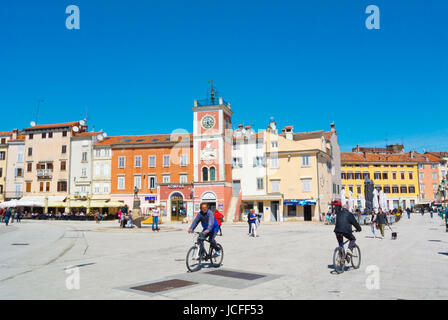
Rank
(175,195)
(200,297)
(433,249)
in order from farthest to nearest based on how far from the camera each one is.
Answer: (175,195)
(433,249)
(200,297)

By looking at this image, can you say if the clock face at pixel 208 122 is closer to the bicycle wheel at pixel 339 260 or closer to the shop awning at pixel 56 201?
the shop awning at pixel 56 201

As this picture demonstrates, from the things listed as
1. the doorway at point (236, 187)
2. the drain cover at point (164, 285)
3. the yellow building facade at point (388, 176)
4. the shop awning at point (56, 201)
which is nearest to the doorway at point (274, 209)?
the doorway at point (236, 187)

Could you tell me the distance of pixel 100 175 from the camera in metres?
49.0

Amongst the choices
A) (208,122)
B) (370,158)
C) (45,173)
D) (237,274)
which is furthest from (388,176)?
(237,274)

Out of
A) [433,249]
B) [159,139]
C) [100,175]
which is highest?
[159,139]

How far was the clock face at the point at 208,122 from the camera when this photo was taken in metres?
44.3

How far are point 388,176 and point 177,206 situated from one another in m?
46.2

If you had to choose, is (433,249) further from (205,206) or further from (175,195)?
(175,195)

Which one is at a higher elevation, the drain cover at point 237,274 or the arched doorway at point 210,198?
the arched doorway at point 210,198

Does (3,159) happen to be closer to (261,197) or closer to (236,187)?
(236,187)

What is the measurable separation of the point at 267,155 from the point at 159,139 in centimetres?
1414

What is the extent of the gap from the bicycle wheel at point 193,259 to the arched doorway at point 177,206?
35.3 meters

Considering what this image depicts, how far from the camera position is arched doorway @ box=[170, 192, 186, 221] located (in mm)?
44406
